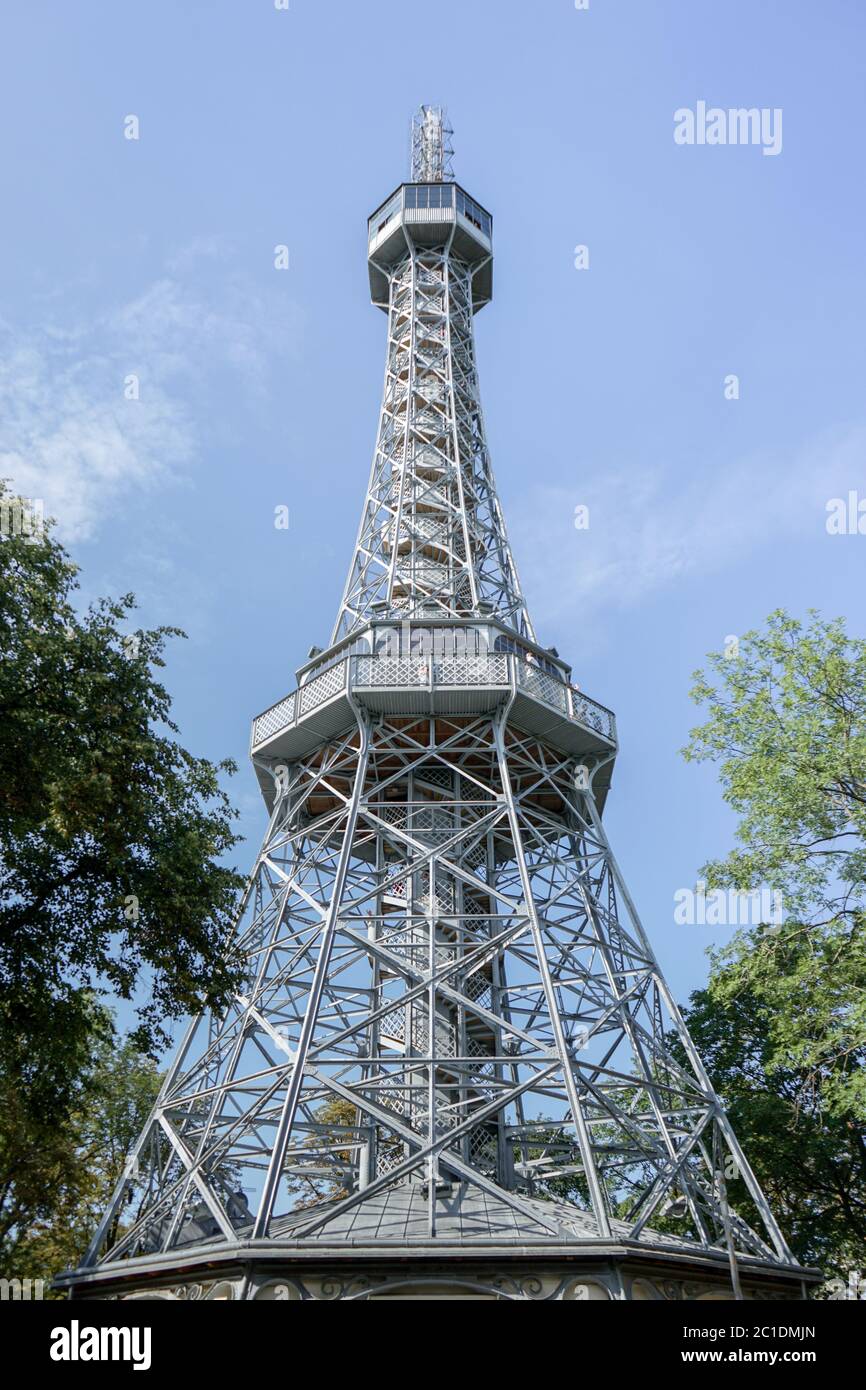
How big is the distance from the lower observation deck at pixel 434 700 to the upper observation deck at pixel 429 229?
19409 mm

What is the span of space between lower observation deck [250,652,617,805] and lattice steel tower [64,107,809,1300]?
7 centimetres

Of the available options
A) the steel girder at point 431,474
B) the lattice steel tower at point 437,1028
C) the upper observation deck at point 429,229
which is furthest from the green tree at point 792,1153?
the upper observation deck at point 429,229

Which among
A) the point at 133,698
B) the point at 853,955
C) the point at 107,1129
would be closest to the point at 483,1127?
the point at 853,955

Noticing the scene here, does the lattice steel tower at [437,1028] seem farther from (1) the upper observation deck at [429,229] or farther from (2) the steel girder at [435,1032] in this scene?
(1) the upper observation deck at [429,229]

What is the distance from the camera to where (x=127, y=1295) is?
15.8 m

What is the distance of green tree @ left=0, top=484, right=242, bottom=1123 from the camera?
14.4 m

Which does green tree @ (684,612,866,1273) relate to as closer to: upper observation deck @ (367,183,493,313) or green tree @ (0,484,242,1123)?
green tree @ (0,484,242,1123)

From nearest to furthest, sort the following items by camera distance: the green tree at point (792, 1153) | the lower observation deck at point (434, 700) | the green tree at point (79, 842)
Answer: the green tree at point (79, 842) < the lower observation deck at point (434, 700) < the green tree at point (792, 1153)

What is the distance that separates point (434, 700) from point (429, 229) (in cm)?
2083

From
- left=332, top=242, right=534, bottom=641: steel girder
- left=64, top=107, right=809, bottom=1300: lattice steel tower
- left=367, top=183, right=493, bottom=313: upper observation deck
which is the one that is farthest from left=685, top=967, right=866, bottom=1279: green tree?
left=367, top=183, right=493, bottom=313: upper observation deck

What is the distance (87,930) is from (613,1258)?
8.72 metres

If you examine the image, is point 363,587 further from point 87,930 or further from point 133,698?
point 87,930

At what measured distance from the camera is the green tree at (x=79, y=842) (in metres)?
14.4
